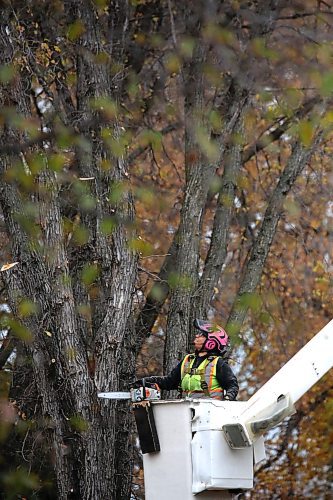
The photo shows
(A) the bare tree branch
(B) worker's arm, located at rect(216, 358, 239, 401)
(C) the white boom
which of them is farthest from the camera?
(A) the bare tree branch

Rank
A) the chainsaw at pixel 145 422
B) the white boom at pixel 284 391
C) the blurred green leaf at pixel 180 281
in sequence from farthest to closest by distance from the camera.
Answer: the blurred green leaf at pixel 180 281, the chainsaw at pixel 145 422, the white boom at pixel 284 391

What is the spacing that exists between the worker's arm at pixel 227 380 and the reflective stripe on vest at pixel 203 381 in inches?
1.9

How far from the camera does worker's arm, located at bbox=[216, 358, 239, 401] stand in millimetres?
8289

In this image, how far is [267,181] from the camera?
15867mm

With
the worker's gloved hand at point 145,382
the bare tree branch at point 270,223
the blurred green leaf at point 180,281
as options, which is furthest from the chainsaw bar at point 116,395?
the bare tree branch at point 270,223

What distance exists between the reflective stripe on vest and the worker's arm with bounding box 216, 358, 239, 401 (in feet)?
0.16

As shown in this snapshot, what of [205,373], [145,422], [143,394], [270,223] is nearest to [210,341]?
[205,373]

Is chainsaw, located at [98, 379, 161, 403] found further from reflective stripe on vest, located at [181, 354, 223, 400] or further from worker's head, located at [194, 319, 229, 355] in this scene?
worker's head, located at [194, 319, 229, 355]

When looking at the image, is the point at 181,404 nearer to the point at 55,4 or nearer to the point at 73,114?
the point at 73,114

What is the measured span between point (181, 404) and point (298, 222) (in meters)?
7.96

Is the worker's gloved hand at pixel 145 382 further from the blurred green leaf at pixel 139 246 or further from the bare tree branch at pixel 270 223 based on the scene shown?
the bare tree branch at pixel 270 223

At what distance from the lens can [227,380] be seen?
8.41m

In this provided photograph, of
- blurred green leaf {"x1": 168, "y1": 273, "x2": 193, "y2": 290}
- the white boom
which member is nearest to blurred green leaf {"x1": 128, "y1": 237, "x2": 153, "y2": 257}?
blurred green leaf {"x1": 168, "y1": 273, "x2": 193, "y2": 290}

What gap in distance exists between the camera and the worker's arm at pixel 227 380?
27.2 ft
